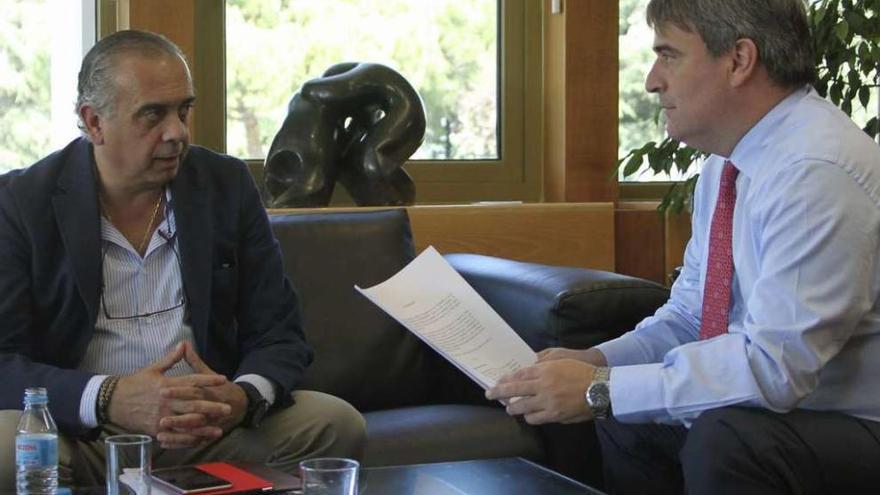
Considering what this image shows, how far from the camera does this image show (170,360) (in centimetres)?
200

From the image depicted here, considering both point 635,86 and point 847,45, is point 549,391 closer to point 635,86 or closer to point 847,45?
point 847,45

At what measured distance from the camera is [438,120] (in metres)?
3.76

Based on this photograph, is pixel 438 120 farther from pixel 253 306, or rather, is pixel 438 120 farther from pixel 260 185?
pixel 253 306

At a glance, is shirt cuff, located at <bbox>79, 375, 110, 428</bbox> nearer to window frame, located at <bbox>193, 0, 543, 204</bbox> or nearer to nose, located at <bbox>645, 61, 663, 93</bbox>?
nose, located at <bbox>645, 61, 663, 93</bbox>

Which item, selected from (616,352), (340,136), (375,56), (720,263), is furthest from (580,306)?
(375,56)

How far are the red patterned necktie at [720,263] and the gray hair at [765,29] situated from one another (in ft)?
0.62

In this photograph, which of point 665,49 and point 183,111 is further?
point 183,111

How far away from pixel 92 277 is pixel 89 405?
25 centimetres

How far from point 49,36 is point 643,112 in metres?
1.86

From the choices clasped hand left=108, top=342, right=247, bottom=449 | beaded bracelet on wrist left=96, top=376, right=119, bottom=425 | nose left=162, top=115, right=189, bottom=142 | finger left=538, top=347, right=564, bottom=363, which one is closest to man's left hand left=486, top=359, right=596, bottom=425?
finger left=538, top=347, right=564, bottom=363

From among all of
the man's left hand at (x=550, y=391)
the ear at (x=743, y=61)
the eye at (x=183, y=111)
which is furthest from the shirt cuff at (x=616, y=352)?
the eye at (x=183, y=111)

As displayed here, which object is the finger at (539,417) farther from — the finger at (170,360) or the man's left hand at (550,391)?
the finger at (170,360)

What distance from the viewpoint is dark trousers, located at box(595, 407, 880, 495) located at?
64.0 inches

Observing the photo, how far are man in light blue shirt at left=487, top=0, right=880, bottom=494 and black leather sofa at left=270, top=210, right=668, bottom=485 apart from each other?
0.43 m
